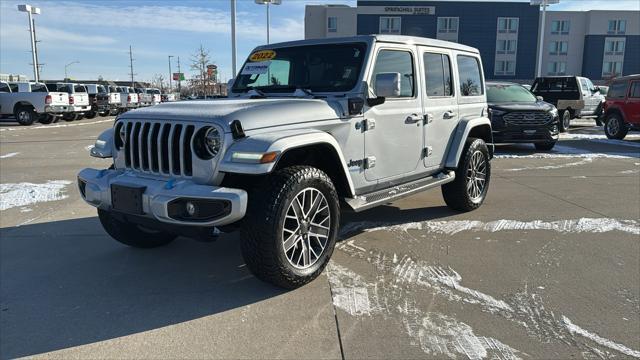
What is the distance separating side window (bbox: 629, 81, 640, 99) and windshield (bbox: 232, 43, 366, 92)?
1351 cm

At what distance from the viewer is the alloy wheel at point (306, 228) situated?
145 inches

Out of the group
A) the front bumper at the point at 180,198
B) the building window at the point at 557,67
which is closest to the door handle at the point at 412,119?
the front bumper at the point at 180,198

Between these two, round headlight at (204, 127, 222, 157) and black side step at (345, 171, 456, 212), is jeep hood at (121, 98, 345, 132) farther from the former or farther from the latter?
black side step at (345, 171, 456, 212)

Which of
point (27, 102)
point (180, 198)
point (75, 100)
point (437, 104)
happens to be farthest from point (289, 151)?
point (75, 100)

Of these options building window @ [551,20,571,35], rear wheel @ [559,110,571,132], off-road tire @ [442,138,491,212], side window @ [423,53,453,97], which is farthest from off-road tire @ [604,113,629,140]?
A: building window @ [551,20,571,35]

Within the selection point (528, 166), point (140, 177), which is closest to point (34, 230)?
point (140, 177)

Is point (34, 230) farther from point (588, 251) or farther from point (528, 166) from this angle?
point (528, 166)

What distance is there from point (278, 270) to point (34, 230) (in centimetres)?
327

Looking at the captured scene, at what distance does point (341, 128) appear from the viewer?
163 inches

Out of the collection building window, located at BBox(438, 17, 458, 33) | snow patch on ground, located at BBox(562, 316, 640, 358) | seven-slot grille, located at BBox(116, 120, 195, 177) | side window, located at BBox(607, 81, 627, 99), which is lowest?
snow patch on ground, located at BBox(562, 316, 640, 358)

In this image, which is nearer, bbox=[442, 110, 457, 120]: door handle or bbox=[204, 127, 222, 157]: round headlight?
bbox=[204, 127, 222, 157]: round headlight

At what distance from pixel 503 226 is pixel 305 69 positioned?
2778 millimetres

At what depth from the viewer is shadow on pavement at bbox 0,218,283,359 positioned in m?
3.22

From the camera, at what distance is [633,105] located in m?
14.7
